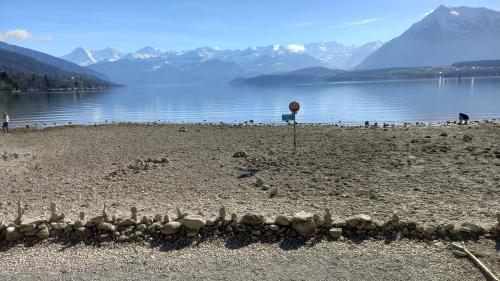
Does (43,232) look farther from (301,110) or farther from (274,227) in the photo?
(301,110)

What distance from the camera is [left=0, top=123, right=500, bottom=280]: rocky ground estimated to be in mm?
8023

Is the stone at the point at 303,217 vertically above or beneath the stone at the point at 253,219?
above

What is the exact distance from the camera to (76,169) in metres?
18.8

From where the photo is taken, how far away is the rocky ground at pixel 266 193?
802 cm

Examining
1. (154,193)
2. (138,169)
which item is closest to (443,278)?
(154,193)

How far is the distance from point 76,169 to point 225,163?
20.5 feet

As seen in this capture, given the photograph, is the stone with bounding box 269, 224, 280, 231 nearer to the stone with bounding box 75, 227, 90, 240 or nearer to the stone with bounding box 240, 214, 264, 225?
the stone with bounding box 240, 214, 264, 225

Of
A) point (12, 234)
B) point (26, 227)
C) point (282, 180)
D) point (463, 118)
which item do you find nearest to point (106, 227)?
point (26, 227)

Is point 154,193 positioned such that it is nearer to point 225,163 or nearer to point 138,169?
point 138,169

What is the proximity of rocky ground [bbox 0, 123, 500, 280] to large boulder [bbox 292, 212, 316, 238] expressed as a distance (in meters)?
0.43

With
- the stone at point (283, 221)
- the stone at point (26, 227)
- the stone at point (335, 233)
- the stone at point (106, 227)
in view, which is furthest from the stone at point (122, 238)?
the stone at point (335, 233)

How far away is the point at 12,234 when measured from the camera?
31.1ft

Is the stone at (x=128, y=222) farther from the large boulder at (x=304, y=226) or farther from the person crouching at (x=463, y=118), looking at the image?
the person crouching at (x=463, y=118)

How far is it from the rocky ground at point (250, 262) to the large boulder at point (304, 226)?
15.6 inches
